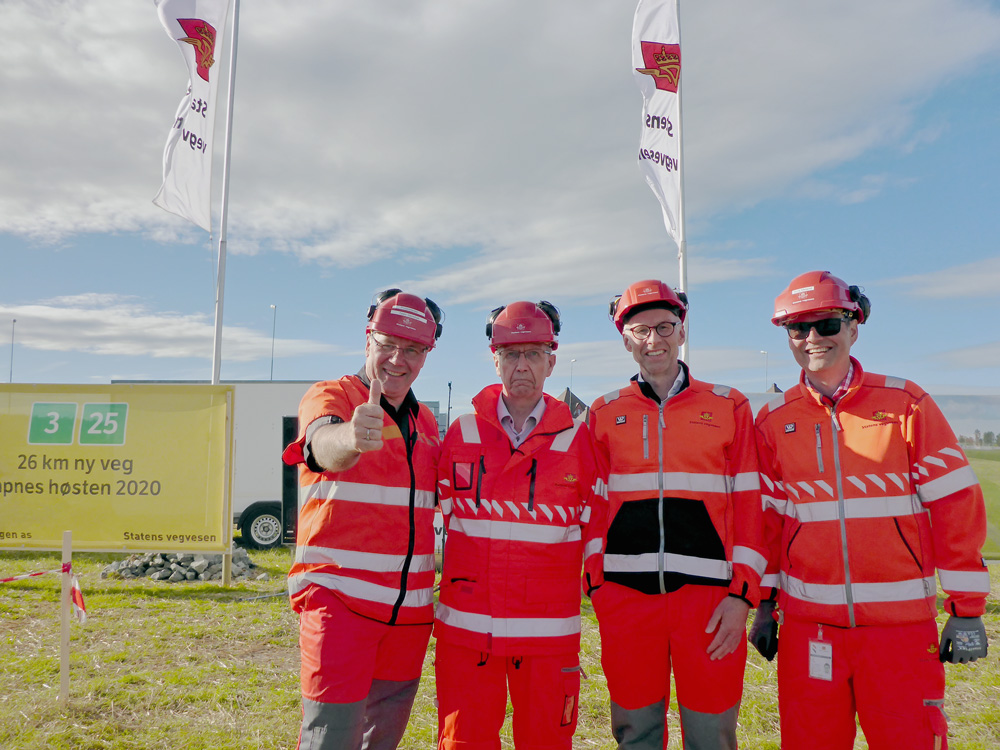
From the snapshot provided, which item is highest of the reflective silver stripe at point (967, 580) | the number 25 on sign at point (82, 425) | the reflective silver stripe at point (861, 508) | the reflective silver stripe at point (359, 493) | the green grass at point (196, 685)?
the number 25 on sign at point (82, 425)

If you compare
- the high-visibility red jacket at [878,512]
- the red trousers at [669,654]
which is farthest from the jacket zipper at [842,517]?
the red trousers at [669,654]

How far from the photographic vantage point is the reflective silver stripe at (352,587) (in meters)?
2.76

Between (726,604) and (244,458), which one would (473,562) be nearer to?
(726,604)

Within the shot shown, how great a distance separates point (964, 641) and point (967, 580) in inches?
10.3

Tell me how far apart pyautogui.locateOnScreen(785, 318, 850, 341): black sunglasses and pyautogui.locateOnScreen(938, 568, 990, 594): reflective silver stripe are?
1.17 meters

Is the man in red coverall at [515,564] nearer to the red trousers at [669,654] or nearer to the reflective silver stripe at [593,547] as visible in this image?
the reflective silver stripe at [593,547]

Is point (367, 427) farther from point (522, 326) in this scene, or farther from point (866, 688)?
point (866, 688)

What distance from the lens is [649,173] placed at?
1018cm

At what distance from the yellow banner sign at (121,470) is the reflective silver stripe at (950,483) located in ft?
27.2

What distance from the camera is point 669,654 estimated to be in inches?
116

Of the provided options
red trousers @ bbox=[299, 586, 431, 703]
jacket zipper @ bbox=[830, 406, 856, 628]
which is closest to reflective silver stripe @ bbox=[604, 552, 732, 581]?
jacket zipper @ bbox=[830, 406, 856, 628]

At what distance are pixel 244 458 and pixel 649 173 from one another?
9.65m

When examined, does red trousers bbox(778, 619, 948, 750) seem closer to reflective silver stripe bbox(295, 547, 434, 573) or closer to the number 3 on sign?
reflective silver stripe bbox(295, 547, 434, 573)

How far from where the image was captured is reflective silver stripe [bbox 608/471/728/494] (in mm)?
2996
